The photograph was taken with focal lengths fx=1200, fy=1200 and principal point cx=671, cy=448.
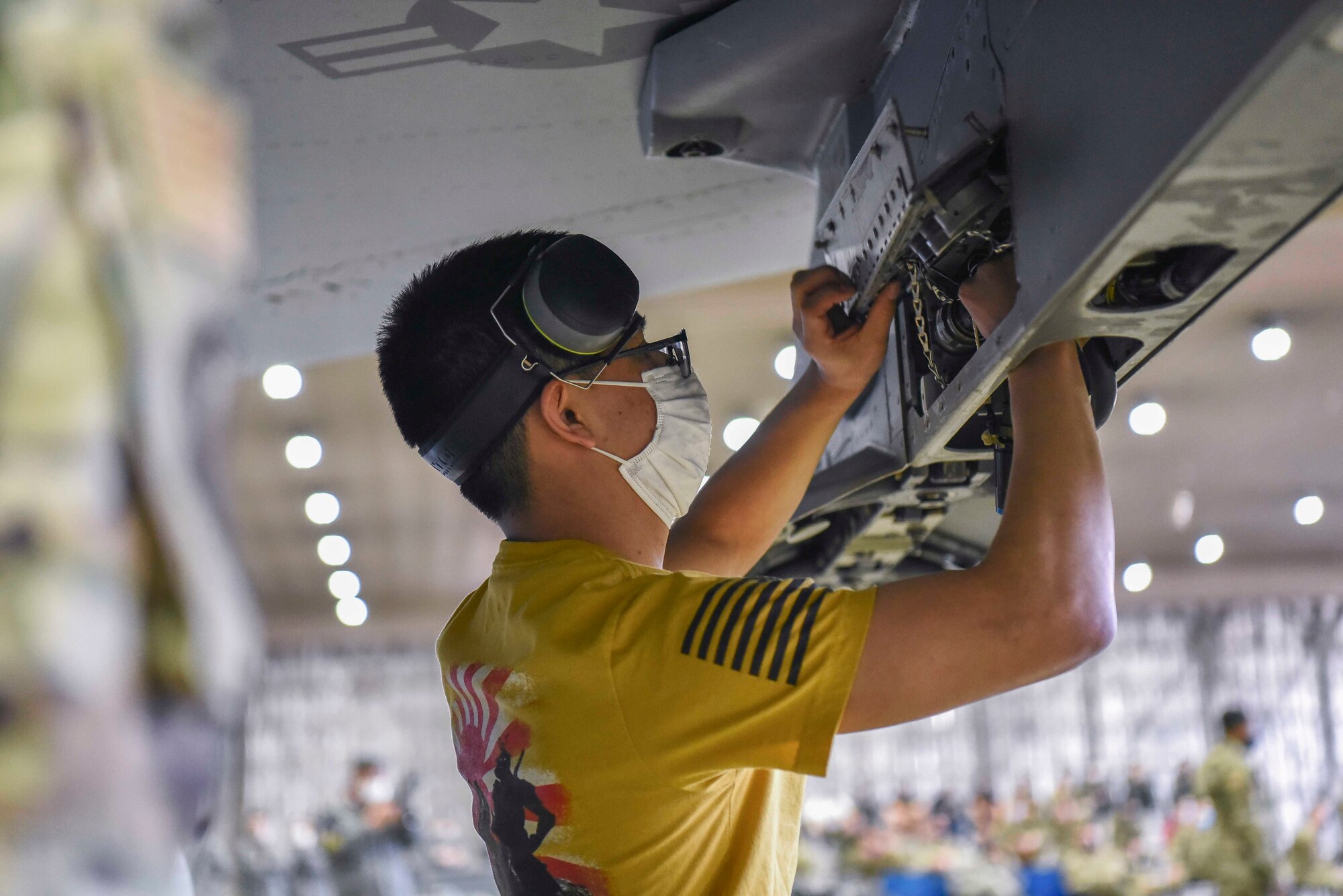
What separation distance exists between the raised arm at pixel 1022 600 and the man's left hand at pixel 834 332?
0.49 metres

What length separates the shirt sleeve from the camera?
1.13m

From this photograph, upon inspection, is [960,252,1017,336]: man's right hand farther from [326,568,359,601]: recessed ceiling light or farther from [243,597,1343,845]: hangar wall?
[243,597,1343,845]: hangar wall

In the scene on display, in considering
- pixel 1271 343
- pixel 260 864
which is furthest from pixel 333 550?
pixel 1271 343

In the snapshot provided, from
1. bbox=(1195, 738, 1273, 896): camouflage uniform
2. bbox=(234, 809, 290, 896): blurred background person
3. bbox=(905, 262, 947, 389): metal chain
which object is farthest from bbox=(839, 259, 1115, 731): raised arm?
bbox=(234, 809, 290, 896): blurred background person

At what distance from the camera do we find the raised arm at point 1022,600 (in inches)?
42.5

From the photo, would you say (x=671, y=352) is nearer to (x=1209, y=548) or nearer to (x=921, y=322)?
(x=921, y=322)

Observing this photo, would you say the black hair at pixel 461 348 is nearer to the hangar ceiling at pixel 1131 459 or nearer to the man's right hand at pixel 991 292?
the man's right hand at pixel 991 292

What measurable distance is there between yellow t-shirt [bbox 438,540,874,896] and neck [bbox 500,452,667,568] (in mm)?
55

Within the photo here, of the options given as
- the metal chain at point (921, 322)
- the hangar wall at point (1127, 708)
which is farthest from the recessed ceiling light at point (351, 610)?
the metal chain at point (921, 322)

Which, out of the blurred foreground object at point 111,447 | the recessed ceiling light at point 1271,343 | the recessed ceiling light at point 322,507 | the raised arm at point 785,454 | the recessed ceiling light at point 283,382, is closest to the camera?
the blurred foreground object at point 111,447

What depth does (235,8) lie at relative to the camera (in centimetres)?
163

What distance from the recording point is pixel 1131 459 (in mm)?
7250

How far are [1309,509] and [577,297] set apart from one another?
27.3 feet

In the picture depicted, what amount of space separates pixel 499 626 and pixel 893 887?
25.4 feet
